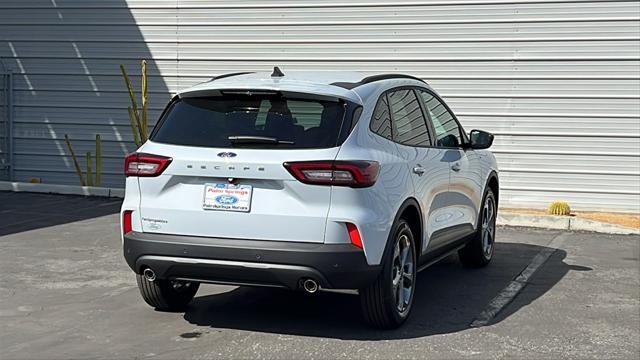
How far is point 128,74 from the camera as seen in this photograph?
16141 mm

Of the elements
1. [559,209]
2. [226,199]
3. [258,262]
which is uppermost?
[226,199]

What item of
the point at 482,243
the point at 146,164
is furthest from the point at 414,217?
the point at 482,243

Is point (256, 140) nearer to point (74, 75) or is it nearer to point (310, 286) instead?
point (310, 286)

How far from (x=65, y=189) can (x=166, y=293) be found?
27.1 ft

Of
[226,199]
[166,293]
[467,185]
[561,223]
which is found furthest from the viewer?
[561,223]

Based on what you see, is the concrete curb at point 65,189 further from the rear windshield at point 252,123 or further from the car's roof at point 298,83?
the rear windshield at point 252,123

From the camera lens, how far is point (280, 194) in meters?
5.95

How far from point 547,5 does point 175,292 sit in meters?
8.68

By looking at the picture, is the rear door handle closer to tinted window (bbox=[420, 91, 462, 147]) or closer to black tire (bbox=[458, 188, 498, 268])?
tinted window (bbox=[420, 91, 462, 147])

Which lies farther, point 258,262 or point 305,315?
point 305,315

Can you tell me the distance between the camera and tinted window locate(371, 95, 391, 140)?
6508 millimetres

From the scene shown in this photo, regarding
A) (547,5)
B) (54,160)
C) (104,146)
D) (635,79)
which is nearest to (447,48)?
(547,5)

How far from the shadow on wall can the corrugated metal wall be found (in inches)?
0.9

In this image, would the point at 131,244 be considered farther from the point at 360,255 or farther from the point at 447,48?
the point at 447,48
